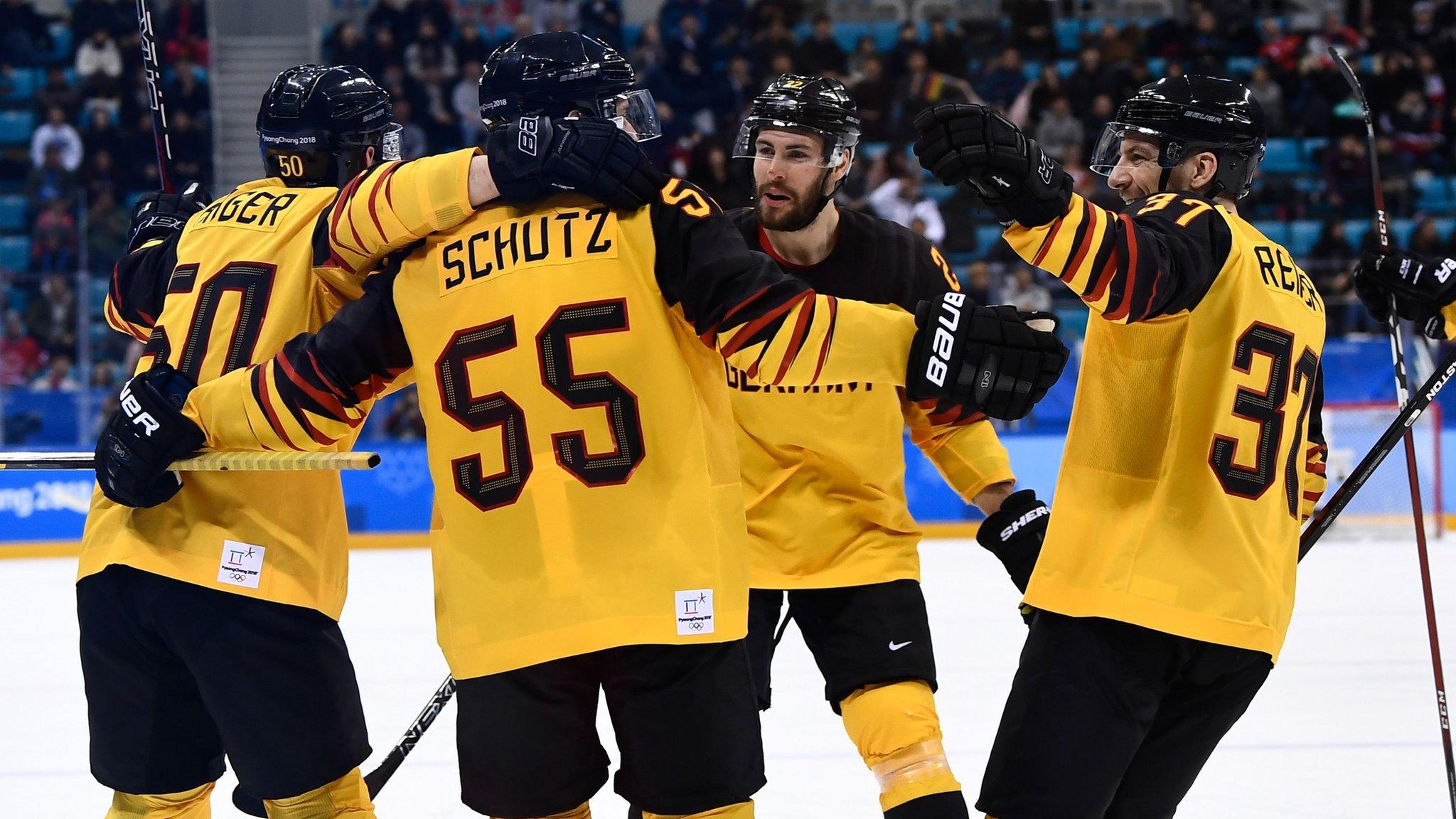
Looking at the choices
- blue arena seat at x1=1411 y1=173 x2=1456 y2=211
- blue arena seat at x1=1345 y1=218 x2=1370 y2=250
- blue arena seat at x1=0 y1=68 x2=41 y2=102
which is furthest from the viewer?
blue arena seat at x1=0 y1=68 x2=41 y2=102

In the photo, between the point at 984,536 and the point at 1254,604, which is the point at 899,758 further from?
the point at 1254,604

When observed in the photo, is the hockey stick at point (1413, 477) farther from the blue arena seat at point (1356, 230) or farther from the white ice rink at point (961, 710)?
the blue arena seat at point (1356, 230)

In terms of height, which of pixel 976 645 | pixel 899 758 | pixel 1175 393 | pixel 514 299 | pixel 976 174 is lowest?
pixel 976 645

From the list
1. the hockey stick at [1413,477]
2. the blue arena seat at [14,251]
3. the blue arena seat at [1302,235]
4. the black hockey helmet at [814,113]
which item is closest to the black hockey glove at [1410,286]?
the hockey stick at [1413,477]

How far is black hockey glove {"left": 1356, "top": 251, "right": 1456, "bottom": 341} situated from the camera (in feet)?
11.1

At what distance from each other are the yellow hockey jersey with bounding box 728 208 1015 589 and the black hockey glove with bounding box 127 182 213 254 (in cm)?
121

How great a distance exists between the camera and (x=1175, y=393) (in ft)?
8.41

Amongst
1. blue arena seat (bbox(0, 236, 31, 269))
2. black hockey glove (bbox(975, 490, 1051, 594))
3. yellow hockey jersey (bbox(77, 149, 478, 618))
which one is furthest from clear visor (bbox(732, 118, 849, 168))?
blue arena seat (bbox(0, 236, 31, 269))

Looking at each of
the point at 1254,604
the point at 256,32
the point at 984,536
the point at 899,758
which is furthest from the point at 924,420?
the point at 256,32

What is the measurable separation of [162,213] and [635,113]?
1.22m

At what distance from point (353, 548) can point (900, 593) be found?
6727 mm

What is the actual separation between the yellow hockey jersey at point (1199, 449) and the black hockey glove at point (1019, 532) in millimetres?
501

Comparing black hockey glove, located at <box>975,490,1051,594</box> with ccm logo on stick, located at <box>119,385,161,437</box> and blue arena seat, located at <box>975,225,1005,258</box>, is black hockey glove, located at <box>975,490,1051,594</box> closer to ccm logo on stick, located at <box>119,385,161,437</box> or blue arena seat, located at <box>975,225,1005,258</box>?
ccm logo on stick, located at <box>119,385,161,437</box>

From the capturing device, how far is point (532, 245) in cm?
224
